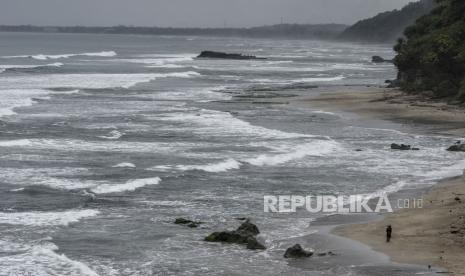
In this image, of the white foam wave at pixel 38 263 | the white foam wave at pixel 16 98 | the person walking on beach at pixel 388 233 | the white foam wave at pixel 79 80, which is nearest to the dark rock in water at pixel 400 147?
the person walking on beach at pixel 388 233

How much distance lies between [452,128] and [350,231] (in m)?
23.4

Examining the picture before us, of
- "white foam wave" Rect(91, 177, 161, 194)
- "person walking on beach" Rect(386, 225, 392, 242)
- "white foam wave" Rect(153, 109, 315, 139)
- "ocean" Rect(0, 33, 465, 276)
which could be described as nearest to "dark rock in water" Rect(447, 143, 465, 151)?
"ocean" Rect(0, 33, 465, 276)

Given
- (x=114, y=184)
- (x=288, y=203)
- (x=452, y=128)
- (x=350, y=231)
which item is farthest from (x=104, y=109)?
(x=350, y=231)

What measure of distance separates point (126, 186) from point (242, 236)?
27.4ft

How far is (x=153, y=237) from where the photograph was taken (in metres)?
22.3

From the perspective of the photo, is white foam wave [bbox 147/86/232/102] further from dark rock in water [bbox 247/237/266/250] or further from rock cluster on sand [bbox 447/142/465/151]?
dark rock in water [bbox 247/237/266/250]

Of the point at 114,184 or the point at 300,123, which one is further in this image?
the point at 300,123

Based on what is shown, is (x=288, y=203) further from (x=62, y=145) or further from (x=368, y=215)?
(x=62, y=145)

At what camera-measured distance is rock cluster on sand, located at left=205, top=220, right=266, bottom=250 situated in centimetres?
2117

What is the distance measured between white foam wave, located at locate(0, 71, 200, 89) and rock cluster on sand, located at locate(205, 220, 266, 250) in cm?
5319

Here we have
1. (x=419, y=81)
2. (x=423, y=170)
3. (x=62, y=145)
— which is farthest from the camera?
(x=419, y=81)

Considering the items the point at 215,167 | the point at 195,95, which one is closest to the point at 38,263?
the point at 215,167

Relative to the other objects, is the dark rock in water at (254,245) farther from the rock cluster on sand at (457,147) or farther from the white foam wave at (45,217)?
the rock cluster on sand at (457,147)

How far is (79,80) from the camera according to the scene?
275 feet
